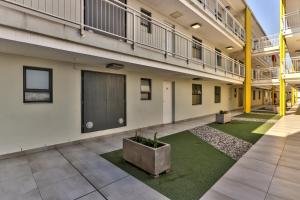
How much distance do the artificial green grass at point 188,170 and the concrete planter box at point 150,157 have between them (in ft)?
0.48

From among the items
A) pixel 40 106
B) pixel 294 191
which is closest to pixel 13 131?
pixel 40 106

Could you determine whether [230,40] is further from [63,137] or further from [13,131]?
[13,131]

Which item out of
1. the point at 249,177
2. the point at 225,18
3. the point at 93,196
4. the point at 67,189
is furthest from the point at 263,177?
the point at 225,18

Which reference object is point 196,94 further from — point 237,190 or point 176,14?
point 237,190

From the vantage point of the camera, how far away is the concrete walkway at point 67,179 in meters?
3.00

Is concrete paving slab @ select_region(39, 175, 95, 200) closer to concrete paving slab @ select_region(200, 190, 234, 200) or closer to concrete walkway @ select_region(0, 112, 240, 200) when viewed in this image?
concrete walkway @ select_region(0, 112, 240, 200)

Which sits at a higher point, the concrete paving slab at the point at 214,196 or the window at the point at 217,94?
the window at the point at 217,94

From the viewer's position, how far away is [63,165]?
13.8 feet

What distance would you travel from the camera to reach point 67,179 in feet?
11.6

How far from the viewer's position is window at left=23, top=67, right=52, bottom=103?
5.04 metres

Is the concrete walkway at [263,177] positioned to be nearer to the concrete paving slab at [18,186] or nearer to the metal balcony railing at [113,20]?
the concrete paving slab at [18,186]

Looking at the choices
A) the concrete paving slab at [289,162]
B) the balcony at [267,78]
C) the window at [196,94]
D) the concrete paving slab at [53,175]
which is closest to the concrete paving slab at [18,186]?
the concrete paving slab at [53,175]

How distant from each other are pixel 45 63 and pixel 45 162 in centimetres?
299

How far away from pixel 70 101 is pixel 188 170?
448 centimetres
